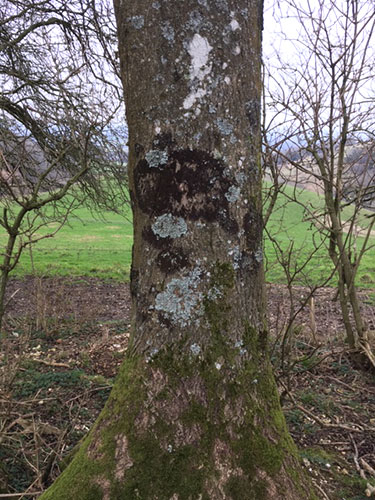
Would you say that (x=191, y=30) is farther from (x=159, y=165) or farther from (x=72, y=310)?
(x=72, y=310)

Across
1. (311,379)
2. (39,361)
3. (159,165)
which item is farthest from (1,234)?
(159,165)

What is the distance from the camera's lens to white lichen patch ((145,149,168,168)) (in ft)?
5.87

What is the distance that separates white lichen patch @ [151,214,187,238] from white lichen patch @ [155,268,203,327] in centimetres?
17

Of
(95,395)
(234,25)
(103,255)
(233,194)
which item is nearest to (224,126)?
(233,194)

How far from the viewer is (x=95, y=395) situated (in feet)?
12.9

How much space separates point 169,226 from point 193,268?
8.1 inches

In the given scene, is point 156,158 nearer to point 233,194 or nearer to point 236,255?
point 233,194

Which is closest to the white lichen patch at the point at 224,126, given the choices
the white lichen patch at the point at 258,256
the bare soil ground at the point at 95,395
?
the white lichen patch at the point at 258,256

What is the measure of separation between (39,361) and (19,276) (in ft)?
21.8

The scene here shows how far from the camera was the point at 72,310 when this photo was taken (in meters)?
7.41

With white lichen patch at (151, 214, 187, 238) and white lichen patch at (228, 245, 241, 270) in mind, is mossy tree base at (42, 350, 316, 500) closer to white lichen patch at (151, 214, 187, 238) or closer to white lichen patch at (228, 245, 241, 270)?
white lichen patch at (228, 245, 241, 270)

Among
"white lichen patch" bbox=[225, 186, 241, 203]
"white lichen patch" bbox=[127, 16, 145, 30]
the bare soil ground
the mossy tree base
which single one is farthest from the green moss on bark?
"white lichen patch" bbox=[127, 16, 145, 30]

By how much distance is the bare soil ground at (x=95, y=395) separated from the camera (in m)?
2.61

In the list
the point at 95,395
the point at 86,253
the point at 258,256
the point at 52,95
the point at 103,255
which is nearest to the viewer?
the point at 258,256
